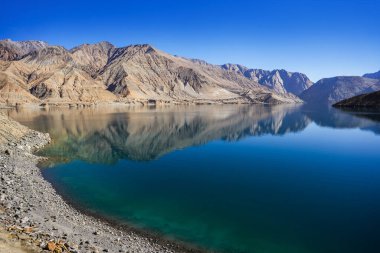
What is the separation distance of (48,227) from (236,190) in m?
16.7

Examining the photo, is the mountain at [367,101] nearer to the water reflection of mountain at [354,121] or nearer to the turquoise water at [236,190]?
the water reflection of mountain at [354,121]

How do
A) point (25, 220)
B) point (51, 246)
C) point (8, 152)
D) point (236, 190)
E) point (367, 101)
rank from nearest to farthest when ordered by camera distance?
point (51, 246)
point (25, 220)
point (236, 190)
point (8, 152)
point (367, 101)

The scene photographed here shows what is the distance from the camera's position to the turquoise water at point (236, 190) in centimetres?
1994

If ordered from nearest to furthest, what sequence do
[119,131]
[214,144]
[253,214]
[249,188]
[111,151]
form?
1. [253,214]
2. [249,188]
3. [111,151]
4. [214,144]
5. [119,131]

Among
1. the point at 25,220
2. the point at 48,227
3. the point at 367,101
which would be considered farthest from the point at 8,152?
the point at 367,101

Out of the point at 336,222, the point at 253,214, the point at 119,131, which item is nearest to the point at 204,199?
the point at 253,214

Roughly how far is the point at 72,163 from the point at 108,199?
1607 cm

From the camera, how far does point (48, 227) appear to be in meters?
17.2

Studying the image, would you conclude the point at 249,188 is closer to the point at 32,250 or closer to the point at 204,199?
the point at 204,199

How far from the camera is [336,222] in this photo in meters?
21.7

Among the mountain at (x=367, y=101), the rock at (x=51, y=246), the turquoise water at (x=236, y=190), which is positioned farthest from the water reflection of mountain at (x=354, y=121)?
the rock at (x=51, y=246)

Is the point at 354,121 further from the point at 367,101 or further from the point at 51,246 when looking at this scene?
the point at 51,246

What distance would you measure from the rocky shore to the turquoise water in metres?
1.85

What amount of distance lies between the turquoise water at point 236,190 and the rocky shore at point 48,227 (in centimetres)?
185
